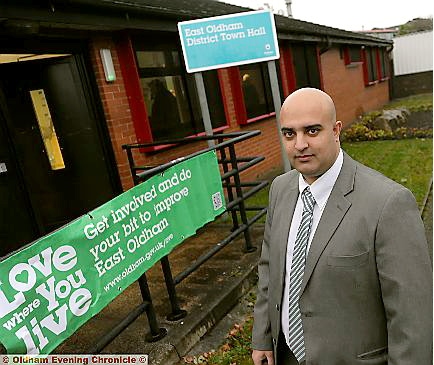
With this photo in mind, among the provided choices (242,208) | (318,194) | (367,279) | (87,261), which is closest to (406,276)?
(367,279)

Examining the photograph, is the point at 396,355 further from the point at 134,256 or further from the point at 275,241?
the point at 134,256

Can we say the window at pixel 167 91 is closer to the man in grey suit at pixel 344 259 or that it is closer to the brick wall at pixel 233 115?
the brick wall at pixel 233 115

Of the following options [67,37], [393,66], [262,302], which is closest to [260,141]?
[67,37]

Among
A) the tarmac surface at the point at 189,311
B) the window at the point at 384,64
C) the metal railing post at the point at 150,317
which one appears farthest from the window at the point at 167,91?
the window at the point at 384,64

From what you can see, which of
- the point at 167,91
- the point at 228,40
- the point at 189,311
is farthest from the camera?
the point at 167,91

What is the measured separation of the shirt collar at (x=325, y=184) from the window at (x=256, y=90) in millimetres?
7183

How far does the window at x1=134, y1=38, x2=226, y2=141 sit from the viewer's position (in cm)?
600

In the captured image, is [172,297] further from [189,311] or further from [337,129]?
[337,129]

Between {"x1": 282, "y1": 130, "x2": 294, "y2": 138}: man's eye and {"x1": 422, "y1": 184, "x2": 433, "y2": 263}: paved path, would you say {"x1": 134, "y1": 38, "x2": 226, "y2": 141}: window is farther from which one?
{"x1": 282, "y1": 130, "x2": 294, "y2": 138}: man's eye

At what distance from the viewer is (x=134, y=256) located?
282 centimetres

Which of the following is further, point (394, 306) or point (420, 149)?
point (420, 149)

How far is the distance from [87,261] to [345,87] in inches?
596

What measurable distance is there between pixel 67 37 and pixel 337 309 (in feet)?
14.6

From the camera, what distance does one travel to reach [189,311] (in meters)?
3.46
